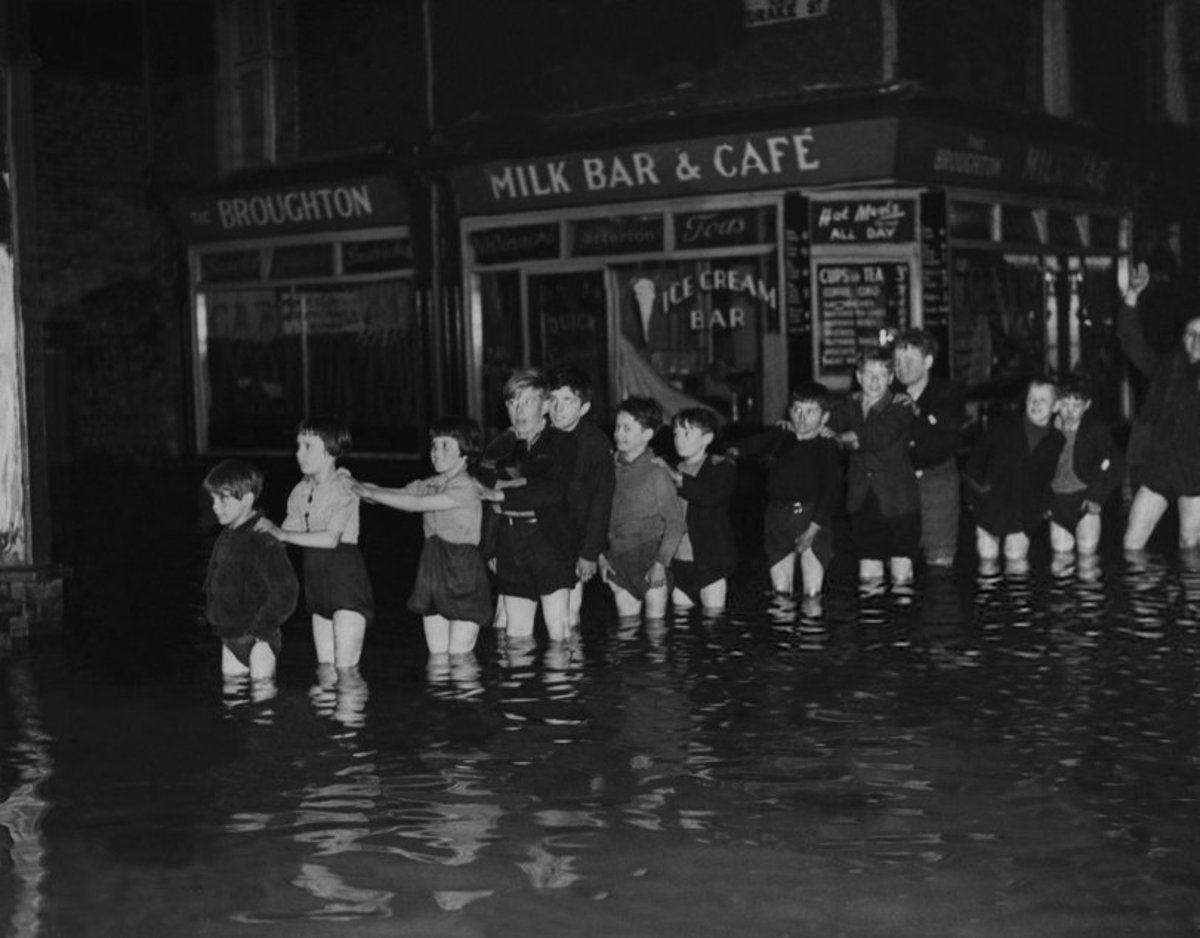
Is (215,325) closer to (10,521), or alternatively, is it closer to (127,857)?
(10,521)

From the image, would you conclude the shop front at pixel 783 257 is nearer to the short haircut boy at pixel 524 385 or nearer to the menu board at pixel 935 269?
the menu board at pixel 935 269

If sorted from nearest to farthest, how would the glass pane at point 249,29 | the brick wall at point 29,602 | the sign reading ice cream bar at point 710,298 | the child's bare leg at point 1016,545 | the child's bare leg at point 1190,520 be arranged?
1. the brick wall at point 29,602
2. the child's bare leg at point 1016,545
3. the child's bare leg at point 1190,520
4. the sign reading ice cream bar at point 710,298
5. the glass pane at point 249,29

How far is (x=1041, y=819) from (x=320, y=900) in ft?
6.83

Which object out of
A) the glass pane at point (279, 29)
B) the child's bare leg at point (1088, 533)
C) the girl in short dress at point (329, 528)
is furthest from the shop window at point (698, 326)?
the girl in short dress at point (329, 528)

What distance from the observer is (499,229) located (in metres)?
21.0

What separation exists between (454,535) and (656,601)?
1746 millimetres

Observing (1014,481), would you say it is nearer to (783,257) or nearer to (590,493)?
(590,493)

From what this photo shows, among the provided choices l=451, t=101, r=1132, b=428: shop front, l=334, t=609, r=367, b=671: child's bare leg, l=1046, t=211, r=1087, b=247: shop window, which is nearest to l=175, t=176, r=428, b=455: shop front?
l=451, t=101, r=1132, b=428: shop front

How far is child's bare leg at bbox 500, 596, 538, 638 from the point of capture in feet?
31.3

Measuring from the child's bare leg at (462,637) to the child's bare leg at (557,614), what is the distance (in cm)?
43

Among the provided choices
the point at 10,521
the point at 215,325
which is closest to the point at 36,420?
the point at 10,521

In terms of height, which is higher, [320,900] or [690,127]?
[690,127]

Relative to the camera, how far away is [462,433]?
8883mm

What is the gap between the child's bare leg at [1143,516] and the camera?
13180mm
